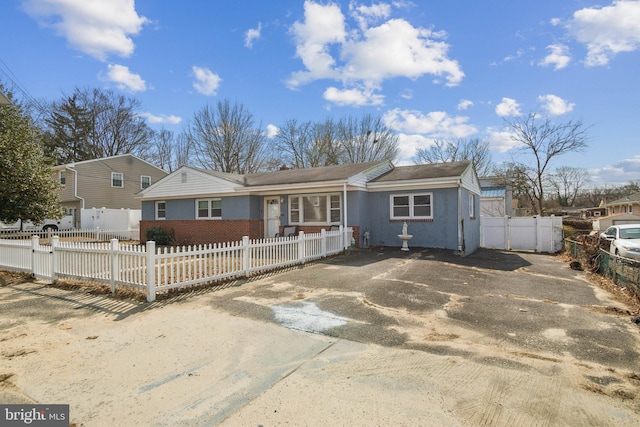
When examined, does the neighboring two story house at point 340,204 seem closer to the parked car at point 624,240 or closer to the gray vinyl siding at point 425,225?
the gray vinyl siding at point 425,225

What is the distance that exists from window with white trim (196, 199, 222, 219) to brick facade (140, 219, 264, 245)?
0.35 metres

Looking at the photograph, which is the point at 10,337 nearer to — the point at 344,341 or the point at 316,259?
the point at 344,341

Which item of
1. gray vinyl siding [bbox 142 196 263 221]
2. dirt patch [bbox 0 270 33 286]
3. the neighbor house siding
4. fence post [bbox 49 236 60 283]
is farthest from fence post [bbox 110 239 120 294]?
the neighbor house siding

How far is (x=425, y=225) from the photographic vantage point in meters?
13.4

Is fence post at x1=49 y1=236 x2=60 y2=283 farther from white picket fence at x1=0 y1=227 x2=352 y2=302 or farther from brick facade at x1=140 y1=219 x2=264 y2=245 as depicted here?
brick facade at x1=140 y1=219 x2=264 y2=245

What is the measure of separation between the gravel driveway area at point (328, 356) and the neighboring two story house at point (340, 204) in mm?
6312

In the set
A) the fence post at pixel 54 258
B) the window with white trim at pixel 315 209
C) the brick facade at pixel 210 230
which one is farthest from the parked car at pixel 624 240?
the fence post at pixel 54 258

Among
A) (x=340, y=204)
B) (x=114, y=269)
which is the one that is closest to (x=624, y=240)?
(x=340, y=204)

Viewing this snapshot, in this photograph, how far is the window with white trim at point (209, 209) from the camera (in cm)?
1686

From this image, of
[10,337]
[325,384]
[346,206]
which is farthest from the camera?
[346,206]

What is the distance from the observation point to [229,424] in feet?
8.48

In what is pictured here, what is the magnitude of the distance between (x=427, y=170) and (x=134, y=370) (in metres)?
13.4

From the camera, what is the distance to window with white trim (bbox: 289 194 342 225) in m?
14.4

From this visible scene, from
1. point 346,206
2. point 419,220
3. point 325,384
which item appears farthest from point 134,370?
point 419,220
